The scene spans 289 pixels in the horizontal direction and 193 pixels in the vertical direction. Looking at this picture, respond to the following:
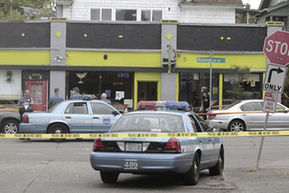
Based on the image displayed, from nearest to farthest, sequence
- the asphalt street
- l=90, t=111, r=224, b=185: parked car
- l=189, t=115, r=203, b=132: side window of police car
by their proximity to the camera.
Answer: l=90, t=111, r=224, b=185: parked car < the asphalt street < l=189, t=115, r=203, b=132: side window of police car

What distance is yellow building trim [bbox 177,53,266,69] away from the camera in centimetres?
2930

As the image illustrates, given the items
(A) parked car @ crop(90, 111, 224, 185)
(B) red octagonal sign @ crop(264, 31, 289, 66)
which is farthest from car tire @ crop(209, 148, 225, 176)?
(B) red octagonal sign @ crop(264, 31, 289, 66)

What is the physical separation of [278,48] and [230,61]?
17718 mm

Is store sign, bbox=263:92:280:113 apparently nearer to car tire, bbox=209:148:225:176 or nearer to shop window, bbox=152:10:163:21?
car tire, bbox=209:148:225:176

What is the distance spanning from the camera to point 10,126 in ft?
69.9

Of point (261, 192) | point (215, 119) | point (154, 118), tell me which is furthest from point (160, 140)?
point (215, 119)

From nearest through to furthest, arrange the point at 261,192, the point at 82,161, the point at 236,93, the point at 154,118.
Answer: the point at 261,192
the point at 154,118
the point at 82,161
the point at 236,93

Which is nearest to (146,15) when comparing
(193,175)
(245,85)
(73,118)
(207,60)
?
(207,60)

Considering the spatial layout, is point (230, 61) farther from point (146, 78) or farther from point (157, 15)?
point (157, 15)

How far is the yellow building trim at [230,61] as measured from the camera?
29297 millimetres

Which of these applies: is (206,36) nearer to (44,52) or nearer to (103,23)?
(103,23)

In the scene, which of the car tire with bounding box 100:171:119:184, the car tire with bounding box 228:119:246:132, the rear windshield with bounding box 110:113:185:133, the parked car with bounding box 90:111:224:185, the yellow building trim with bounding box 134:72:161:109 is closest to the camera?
the parked car with bounding box 90:111:224:185

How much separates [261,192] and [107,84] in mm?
20391

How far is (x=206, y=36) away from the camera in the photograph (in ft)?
97.1
